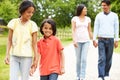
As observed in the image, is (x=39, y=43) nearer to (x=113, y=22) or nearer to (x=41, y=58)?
(x=41, y=58)

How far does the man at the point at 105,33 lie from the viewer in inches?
399

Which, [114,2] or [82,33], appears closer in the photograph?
[82,33]

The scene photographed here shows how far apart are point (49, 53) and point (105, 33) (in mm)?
3358

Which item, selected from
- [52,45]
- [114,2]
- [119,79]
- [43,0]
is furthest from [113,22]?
[43,0]

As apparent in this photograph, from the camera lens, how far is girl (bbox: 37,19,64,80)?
699 cm

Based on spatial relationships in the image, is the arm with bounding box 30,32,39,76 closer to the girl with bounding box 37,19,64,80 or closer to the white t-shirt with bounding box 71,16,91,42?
the girl with bounding box 37,19,64,80

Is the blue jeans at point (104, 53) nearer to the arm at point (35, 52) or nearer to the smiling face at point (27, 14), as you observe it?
the arm at point (35, 52)

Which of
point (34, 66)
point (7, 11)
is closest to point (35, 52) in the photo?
point (34, 66)

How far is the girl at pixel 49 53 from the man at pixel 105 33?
10.6 feet

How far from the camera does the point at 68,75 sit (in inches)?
456

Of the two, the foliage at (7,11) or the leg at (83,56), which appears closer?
the leg at (83,56)

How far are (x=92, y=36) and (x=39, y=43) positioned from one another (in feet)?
12.0

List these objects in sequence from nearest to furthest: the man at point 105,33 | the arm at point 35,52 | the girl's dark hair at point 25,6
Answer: the girl's dark hair at point 25,6, the arm at point 35,52, the man at point 105,33

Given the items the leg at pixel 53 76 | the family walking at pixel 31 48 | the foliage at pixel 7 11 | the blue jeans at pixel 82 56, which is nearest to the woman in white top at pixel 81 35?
the blue jeans at pixel 82 56
